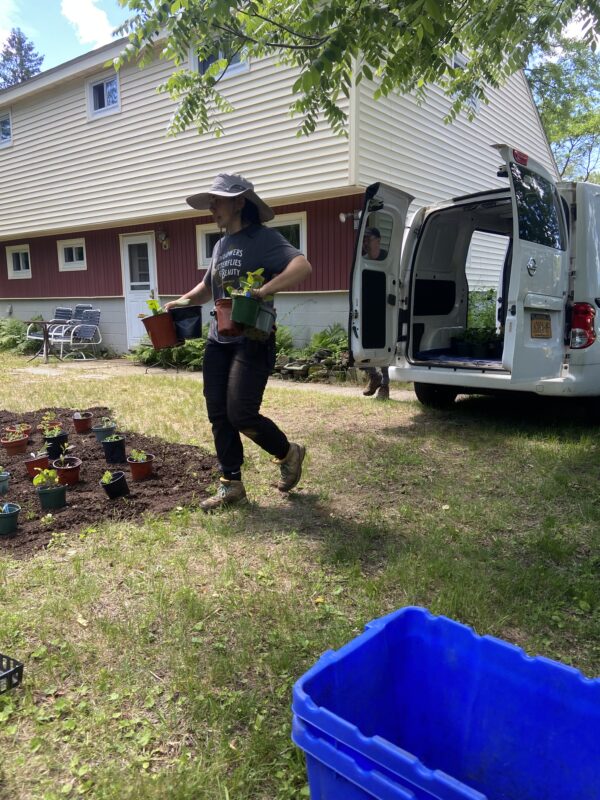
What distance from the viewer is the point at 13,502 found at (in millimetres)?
3742

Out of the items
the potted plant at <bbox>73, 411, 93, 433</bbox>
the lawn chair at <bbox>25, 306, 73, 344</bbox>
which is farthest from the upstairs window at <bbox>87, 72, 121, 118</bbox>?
the potted plant at <bbox>73, 411, 93, 433</bbox>

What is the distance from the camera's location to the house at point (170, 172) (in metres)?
9.52

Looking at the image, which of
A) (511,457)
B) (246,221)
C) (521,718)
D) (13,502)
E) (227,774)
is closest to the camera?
(521,718)

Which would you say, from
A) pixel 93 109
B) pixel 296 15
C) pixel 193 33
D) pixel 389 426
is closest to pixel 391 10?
pixel 296 15

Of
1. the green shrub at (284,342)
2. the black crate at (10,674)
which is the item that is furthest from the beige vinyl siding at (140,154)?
the black crate at (10,674)

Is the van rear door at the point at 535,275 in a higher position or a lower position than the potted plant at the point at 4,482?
higher

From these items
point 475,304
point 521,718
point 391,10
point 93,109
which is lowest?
point 521,718

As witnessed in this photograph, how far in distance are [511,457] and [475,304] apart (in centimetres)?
569

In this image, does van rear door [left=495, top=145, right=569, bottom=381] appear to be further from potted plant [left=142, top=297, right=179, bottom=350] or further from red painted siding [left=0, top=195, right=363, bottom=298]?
red painted siding [left=0, top=195, right=363, bottom=298]

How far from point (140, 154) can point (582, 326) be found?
10.2m

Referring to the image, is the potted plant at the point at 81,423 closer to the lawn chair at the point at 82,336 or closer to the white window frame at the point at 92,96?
the lawn chair at the point at 82,336

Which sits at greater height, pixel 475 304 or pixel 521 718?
pixel 475 304

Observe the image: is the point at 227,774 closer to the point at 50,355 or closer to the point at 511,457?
the point at 511,457

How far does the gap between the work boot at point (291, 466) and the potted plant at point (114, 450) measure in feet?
4.78
